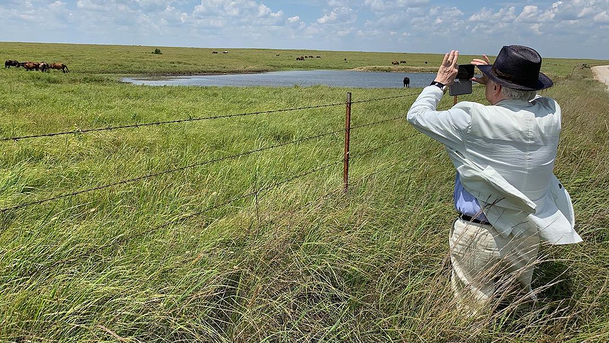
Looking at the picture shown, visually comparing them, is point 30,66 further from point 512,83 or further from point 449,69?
point 512,83

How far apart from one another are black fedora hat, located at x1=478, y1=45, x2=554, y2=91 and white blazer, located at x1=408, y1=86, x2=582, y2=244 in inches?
3.6

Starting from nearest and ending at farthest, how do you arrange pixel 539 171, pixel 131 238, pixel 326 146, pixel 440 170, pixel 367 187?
1. pixel 539 171
2. pixel 131 238
3. pixel 367 187
4. pixel 440 170
5. pixel 326 146

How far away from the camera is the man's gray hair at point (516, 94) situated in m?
2.07

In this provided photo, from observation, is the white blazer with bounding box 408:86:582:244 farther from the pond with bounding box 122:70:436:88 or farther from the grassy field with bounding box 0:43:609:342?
the pond with bounding box 122:70:436:88

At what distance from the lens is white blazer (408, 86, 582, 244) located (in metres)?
1.99

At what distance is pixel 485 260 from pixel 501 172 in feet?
1.68

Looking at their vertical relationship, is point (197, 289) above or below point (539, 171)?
below

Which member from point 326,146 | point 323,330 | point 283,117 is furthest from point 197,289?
point 283,117

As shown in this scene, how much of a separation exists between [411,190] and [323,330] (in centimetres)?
226

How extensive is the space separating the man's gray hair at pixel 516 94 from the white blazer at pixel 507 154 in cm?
4

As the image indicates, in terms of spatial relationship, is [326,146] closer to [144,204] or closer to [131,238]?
[144,204]

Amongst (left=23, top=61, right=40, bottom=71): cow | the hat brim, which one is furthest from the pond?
the hat brim

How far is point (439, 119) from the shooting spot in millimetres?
2094

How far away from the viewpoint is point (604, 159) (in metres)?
4.95
